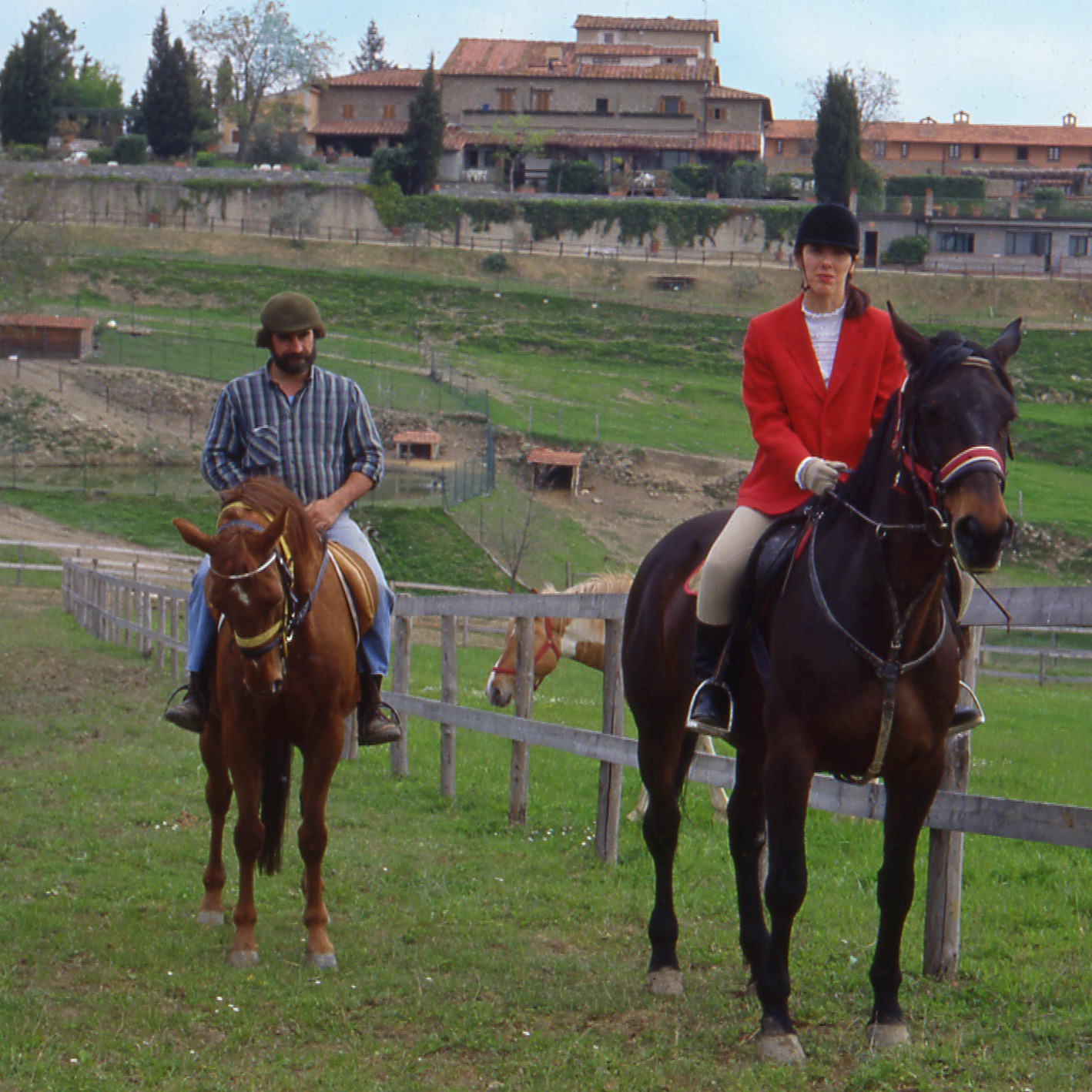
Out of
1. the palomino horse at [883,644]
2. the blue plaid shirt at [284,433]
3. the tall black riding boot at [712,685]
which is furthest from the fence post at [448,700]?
the palomino horse at [883,644]

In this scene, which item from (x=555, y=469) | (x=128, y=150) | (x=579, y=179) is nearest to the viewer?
(x=555, y=469)

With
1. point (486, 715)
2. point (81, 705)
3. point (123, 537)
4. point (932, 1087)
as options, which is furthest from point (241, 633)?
point (123, 537)

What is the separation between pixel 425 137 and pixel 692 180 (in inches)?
720

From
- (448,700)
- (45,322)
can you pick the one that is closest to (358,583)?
(448,700)

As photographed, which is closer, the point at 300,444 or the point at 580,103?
the point at 300,444

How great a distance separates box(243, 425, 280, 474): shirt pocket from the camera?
7223 mm

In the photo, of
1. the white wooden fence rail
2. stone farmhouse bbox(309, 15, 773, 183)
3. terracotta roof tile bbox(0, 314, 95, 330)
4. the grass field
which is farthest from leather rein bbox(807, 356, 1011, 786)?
stone farmhouse bbox(309, 15, 773, 183)

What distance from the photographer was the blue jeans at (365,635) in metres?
6.96

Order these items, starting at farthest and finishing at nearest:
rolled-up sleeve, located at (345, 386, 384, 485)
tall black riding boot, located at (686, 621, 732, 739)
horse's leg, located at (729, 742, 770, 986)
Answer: rolled-up sleeve, located at (345, 386, 384, 485)
horse's leg, located at (729, 742, 770, 986)
tall black riding boot, located at (686, 621, 732, 739)

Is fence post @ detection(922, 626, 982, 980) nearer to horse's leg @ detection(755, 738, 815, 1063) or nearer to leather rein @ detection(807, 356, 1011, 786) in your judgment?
leather rein @ detection(807, 356, 1011, 786)

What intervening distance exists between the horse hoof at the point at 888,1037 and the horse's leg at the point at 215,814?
3.50 meters

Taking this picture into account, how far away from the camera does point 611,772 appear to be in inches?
331

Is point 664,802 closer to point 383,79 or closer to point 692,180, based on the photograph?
point 692,180

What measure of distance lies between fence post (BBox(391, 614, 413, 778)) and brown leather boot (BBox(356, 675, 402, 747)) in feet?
14.0
